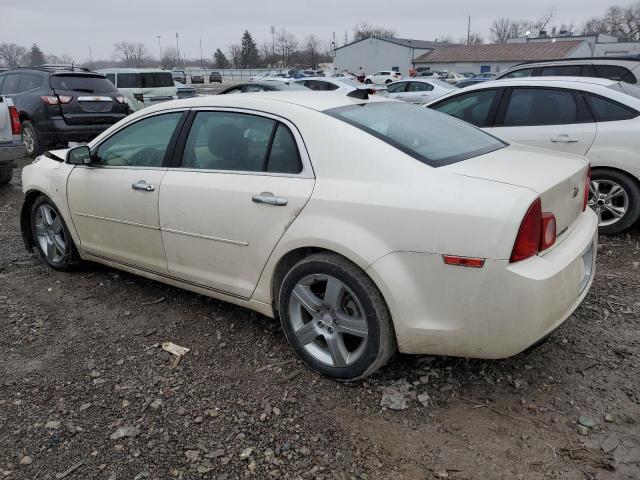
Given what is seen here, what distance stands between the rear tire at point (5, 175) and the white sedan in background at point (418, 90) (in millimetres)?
12696

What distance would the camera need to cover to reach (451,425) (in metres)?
2.65

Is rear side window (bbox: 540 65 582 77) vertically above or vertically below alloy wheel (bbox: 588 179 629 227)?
above

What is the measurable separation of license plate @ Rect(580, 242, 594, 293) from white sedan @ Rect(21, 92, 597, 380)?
2 centimetres

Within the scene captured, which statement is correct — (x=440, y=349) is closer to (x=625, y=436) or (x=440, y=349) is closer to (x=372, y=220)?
(x=372, y=220)

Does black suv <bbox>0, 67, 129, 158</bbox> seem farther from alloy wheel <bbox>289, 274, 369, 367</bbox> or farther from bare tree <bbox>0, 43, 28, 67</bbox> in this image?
bare tree <bbox>0, 43, 28, 67</bbox>

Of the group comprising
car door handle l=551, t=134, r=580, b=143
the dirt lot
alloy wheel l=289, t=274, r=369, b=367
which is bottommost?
the dirt lot

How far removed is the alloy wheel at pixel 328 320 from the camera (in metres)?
2.80

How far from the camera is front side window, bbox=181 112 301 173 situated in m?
3.09

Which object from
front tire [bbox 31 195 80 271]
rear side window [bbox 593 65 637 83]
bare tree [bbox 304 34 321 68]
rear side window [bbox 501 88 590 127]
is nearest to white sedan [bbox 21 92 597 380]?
front tire [bbox 31 195 80 271]

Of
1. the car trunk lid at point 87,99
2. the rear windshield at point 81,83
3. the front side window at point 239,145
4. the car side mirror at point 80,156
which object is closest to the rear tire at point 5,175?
the car trunk lid at point 87,99

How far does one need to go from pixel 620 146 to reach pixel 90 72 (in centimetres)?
986

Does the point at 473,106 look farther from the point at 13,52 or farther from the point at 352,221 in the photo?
the point at 13,52

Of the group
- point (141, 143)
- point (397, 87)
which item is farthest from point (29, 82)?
point (397, 87)

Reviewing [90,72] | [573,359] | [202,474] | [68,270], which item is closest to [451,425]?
Answer: [573,359]
